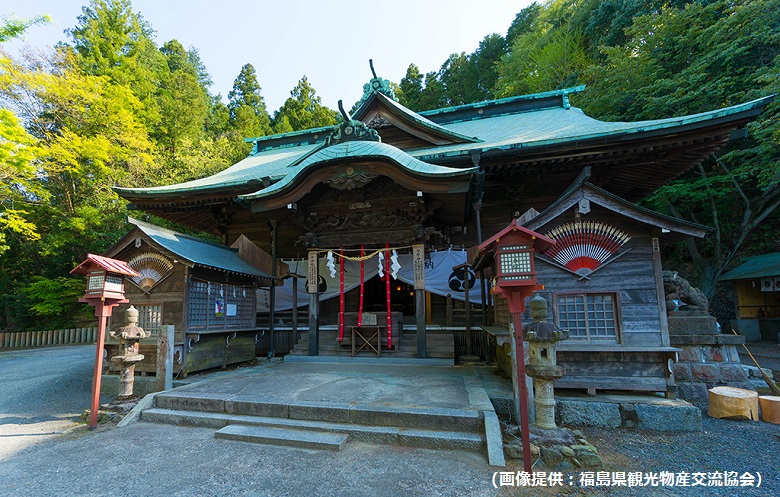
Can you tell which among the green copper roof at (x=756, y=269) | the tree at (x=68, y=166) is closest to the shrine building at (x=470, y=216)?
the green copper roof at (x=756, y=269)

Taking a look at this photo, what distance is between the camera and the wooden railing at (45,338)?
1505cm

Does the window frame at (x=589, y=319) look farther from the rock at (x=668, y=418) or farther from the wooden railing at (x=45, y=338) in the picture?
the wooden railing at (x=45, y=338)

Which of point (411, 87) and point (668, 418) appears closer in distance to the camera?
point (668, 418)

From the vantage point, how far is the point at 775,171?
35.5 feet

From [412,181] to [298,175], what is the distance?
2350 mm

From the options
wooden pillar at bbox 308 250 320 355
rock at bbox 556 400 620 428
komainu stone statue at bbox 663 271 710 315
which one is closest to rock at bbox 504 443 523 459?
rock at bbox 556 400 620 428

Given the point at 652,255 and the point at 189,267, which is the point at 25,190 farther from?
the point at 652,255

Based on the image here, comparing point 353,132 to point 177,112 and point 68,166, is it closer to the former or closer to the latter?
point 68,166

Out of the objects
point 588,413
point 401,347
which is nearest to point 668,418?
point 588,413

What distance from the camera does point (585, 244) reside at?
5.06 metres

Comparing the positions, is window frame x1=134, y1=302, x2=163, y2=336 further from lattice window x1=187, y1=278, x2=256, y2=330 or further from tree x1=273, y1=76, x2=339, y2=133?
tree x1=273, y1=76, x2=339, y2=133

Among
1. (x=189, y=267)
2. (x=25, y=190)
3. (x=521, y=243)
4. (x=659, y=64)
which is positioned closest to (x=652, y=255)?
(x=521, y=243)

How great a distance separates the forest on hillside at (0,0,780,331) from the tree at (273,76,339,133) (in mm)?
2719

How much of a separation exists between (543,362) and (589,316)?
1944 millimetres
